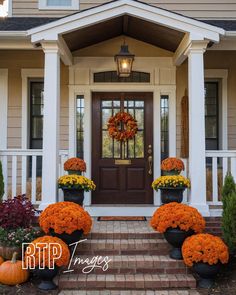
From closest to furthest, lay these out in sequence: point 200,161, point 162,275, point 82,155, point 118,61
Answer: point 162,275 → point 200,161 → point 118,61 → point 82,155

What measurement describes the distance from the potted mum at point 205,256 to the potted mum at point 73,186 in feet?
5.26

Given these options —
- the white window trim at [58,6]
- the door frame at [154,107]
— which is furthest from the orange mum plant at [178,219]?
the white window trim at [58,6]

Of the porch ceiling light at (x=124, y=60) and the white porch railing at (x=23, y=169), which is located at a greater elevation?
the porch ceiling light at (x=124, y=60)

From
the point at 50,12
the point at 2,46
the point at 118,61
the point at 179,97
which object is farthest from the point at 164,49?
the point at 2,46

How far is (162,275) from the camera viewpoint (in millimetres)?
4148

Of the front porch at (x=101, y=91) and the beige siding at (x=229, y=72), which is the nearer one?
the front porch at (x=101, y=91)

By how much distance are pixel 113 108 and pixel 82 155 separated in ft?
3.27

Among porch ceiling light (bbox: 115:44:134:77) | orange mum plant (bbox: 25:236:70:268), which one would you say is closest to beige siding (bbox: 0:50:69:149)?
porch ceiling light (bbox: 115:44:134:77)

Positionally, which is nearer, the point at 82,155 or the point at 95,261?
the point at 95,261

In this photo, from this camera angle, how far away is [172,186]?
4816mm

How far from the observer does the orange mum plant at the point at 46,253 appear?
380 cm

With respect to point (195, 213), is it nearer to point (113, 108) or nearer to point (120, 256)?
point (120, 256)

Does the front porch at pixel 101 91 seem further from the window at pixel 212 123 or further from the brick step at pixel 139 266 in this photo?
the brick step at pixel 139 266

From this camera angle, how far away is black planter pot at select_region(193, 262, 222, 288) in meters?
3.96
